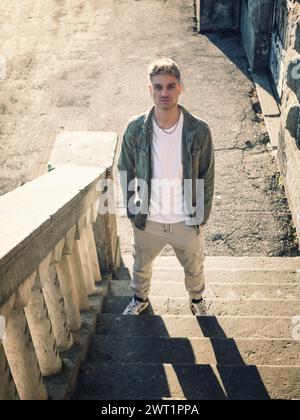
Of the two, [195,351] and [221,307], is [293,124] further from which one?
[195,351]

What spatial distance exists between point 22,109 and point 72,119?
937mm

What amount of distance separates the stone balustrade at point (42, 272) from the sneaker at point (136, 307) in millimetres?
571

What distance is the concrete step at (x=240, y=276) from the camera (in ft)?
15.8

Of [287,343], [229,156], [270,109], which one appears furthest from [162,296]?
[270,109]

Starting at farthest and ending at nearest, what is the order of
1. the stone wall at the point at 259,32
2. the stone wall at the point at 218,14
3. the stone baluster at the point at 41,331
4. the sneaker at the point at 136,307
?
the stone wall at the point at 218,14 < the stone wall at the point at 259,32 < the sneaker at the point at 136,307 < the stone baluster at the point at 41,331

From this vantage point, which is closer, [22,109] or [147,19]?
[22,109]

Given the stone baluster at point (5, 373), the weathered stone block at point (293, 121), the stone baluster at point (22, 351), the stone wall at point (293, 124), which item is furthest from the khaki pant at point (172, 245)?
the weathered stone block at point (293, 121)

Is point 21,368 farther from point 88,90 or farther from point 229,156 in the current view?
point 88,90

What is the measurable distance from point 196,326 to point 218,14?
7650 mm

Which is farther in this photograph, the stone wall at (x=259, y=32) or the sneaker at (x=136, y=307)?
the stone wall at (x=259, y=32)

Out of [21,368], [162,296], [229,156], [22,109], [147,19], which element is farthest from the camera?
[147,19]

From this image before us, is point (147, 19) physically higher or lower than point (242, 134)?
higher

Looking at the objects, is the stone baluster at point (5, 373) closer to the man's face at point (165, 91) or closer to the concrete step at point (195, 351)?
the concrete step at point (195, 351)

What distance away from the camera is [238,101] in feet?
26.8
